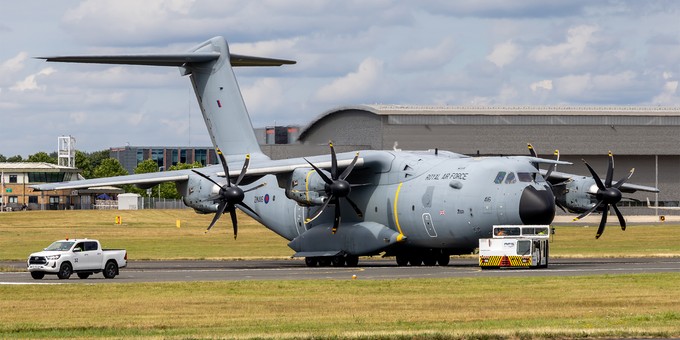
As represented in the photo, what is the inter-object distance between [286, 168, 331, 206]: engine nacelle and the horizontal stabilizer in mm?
9660

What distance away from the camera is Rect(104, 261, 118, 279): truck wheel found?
44562mm

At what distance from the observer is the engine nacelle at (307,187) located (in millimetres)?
48844

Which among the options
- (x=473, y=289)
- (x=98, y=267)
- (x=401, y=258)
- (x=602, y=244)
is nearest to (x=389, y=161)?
(x=401, y=258)

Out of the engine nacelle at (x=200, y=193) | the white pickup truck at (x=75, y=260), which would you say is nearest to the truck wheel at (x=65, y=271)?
the white pickup truck at (x=75, y=260)

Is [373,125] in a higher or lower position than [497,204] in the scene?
higher

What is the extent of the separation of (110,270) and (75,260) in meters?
1.45

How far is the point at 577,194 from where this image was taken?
51.3m

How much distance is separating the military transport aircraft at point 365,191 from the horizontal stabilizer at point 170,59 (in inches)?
2.8

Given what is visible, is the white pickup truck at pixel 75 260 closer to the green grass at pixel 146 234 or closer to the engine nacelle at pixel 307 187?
the engine nacelle at pixel 307 187

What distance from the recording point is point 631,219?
118750 millimetres

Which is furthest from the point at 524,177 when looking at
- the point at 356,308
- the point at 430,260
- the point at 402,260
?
the point at 356,308

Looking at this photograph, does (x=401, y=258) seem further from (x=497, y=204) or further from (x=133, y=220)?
(x=133, y=220)

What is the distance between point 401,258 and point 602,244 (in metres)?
24.4

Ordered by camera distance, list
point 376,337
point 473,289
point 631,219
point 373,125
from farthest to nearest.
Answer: point 373,125
point 631,219
point 473,289
point 376,337
